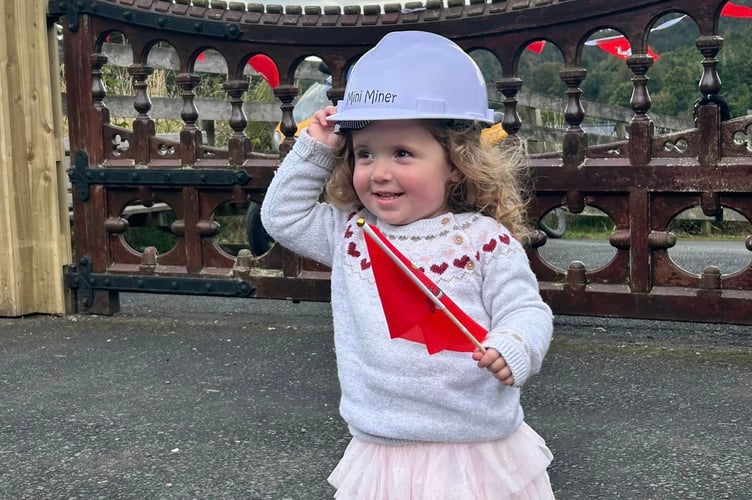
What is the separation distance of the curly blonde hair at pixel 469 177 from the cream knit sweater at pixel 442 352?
1.8 inches

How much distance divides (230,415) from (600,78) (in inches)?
668

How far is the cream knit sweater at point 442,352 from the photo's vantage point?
6.54 feet

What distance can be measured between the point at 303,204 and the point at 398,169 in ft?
1.04

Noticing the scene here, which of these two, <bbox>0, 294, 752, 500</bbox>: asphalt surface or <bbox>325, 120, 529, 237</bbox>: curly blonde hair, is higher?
<bbox>325, 120, 529, 237</bbox>: curly blonde hair

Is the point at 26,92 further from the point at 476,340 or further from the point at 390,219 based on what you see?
the point at 476,340

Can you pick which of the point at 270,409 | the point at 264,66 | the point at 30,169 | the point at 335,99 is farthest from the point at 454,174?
the point at 264,66

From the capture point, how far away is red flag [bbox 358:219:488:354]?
1.87 metres

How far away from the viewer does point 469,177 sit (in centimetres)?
214

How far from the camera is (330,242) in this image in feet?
7.61

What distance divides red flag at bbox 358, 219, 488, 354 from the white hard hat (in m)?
0.28

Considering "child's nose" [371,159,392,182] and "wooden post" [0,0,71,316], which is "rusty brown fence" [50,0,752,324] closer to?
"wooden post" [0,0,71,316]

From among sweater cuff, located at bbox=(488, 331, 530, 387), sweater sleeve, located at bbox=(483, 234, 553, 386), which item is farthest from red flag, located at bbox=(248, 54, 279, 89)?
sweater cuff, located at bbox=(488, 331, 530, 387)

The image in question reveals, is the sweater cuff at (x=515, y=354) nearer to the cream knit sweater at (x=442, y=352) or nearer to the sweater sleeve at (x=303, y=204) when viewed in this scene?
the cream knit sweater at (x=442, y=352)

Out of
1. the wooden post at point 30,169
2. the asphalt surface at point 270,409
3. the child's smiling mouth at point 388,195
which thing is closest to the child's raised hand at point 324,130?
the child's smiling mouth at point 388,195
